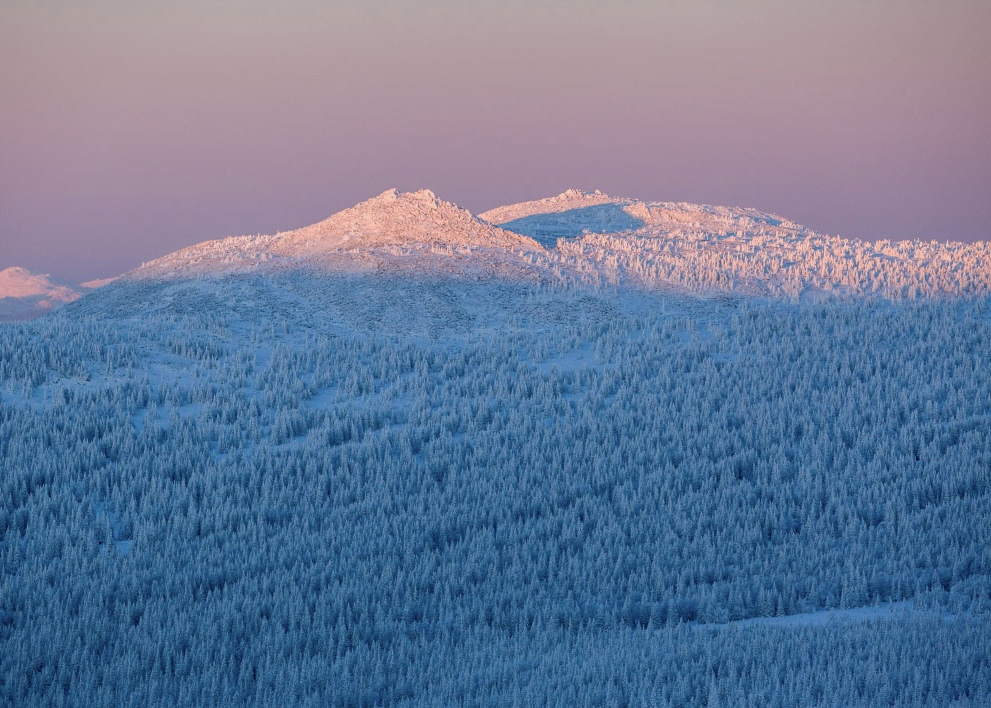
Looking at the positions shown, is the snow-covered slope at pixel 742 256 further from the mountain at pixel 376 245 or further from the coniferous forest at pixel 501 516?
the coniferous forest at pixel 501 516

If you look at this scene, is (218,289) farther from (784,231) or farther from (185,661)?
(784,231)

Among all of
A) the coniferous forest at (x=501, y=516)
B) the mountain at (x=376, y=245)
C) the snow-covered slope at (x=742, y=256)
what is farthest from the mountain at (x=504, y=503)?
the mountain at (x=376, y=245)

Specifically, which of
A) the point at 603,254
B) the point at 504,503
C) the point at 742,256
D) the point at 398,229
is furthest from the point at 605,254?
the point at 504,503

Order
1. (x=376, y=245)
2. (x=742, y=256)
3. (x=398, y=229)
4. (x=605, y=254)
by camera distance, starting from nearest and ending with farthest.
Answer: (x=742, y=256), (x=605, y=254), (x=376, y=245), (x=398, y=229)

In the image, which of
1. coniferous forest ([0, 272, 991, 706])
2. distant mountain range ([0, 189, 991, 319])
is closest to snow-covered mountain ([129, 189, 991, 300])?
distant mountain range ([0, 189, 991, 319])

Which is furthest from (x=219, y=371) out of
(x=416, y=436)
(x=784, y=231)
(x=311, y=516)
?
(x=784, y=231)

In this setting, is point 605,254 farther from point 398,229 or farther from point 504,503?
point 504,503

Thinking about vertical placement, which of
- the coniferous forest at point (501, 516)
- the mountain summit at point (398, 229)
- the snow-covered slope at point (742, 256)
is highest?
the mountain summit at point (398, 229)

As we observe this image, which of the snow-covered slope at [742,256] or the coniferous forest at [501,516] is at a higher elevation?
the snow-covered slope at [742,256]
